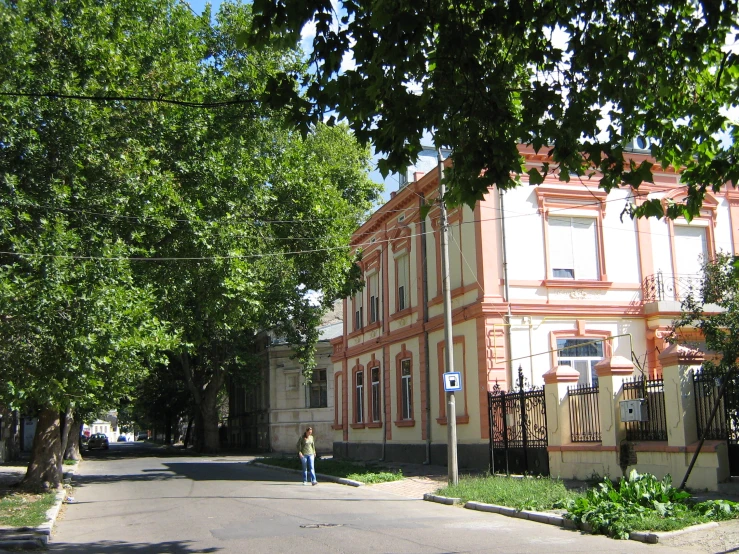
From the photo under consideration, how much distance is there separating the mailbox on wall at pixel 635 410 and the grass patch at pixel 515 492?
6.18ft

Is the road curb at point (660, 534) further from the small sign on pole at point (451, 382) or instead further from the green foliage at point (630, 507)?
the small sign on pole at point (451, 382)

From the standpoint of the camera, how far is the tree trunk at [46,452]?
A: 19.7m

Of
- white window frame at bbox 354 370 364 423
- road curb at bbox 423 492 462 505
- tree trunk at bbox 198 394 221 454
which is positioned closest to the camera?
road curb at bbox 423 492 462 505

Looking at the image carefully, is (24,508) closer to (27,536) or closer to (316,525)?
(27,536)

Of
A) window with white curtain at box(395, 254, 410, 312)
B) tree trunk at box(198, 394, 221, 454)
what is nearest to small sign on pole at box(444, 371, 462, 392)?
window with white curtain at box(395, 254, 410, 312)

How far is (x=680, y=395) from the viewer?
14.7 meters

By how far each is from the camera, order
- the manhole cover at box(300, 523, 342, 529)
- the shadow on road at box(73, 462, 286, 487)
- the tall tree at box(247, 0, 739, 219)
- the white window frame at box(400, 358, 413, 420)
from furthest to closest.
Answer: the white window frame at box(400, 358, 413, 420) → the shadow on road at box(73, 462, 286, 487) → the manhole cover at box(300, 523, 342, 529) → the tall tree at box(247, 0, 739, 219)

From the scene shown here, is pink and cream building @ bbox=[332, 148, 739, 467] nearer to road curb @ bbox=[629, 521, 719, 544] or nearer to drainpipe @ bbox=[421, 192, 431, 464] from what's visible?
drainpipe @ bbox=[421, 192, 431, 464]

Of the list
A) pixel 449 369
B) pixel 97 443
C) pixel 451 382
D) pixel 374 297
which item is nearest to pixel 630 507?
pixel 451 382

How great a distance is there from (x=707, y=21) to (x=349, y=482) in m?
16.3

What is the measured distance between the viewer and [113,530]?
13.2 meters

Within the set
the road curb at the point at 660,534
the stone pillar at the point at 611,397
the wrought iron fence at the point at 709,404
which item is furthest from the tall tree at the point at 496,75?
the stone pillar at the point at 611,397

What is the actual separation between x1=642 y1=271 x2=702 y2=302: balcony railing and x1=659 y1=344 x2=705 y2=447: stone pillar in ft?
28.2

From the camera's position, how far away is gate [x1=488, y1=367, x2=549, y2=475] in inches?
748
